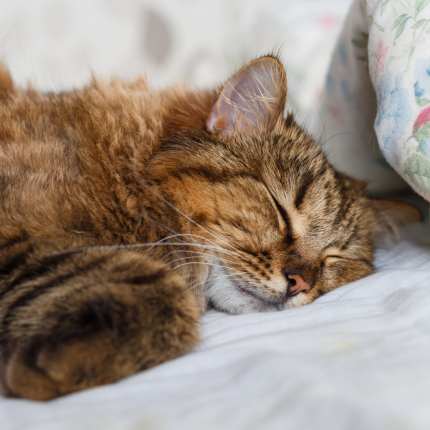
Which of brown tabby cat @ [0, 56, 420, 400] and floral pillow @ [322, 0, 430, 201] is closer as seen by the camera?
brown tabby cat @ [0, 56, 420, 400]

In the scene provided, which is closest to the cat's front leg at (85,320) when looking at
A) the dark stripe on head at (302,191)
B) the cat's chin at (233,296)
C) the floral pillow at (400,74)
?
the cat's chin at (233,296)

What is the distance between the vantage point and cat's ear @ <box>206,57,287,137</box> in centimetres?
116

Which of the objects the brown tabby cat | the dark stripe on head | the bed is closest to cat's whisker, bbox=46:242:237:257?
the brown tabby cat

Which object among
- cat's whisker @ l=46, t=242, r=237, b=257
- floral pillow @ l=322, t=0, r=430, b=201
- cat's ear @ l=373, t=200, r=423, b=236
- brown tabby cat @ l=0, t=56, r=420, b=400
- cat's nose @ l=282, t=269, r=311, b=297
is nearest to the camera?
brown tabby cat @ l=0, t=56, r=420, b=400

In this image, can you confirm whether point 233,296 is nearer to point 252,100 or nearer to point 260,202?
point 260,202

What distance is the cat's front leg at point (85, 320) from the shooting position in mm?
685

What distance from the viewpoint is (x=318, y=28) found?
6.95 ft

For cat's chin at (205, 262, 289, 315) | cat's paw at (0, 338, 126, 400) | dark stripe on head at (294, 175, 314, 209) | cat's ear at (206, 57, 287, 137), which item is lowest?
cat's chin at (205, 262, 289, 315)

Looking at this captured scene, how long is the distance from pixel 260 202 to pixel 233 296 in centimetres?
28

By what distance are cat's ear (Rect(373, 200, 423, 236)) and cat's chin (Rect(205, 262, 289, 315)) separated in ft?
2.38

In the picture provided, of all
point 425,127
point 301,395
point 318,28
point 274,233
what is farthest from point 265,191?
point 318,28

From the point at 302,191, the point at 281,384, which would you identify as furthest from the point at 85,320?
the point at 302,191

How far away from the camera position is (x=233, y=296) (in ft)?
3.64

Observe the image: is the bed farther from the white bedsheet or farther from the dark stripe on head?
the dark stripe on head
